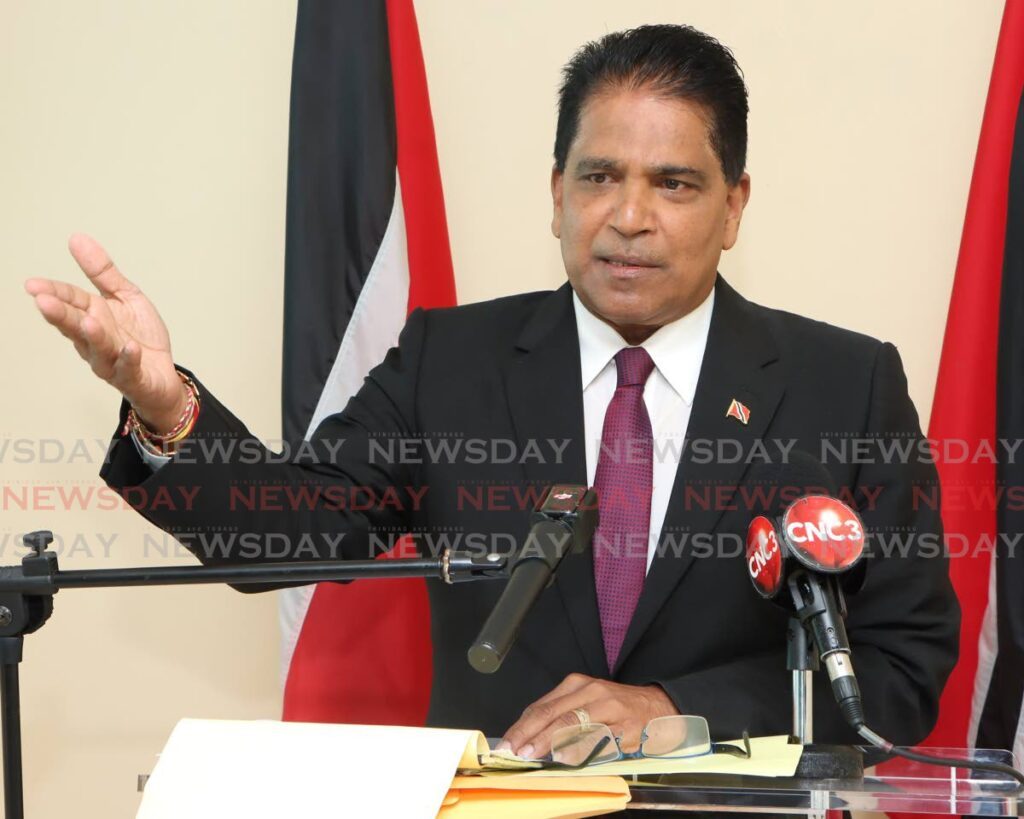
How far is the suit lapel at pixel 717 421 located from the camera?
2.08 m

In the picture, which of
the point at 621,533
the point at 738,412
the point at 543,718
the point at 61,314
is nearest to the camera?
the point at 61,314

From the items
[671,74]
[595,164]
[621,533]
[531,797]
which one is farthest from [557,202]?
[531,797]

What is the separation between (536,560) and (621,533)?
0.86 meters

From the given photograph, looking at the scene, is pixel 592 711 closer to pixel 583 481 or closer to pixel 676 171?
pixel 583 481

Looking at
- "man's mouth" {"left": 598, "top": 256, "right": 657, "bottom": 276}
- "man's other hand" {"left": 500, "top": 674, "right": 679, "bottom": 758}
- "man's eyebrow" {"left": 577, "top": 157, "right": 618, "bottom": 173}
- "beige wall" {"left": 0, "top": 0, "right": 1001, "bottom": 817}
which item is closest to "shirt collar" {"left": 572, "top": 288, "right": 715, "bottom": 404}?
"man's mouth" {"left": 598, "top": 256, "right": 657, "bottom": 276}

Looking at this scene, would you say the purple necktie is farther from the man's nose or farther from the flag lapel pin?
the man's nose

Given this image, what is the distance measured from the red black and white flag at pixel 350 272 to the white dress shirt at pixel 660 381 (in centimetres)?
71

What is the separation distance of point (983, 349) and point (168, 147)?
6.77ft

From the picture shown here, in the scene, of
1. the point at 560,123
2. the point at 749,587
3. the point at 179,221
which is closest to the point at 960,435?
the point at 749,587

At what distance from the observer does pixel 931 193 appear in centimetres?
308

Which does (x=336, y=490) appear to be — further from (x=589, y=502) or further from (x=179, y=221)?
(x=179, y=221)

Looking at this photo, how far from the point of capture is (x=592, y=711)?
64.1 inches

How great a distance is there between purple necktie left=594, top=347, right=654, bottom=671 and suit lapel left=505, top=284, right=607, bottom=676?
0.09 feet

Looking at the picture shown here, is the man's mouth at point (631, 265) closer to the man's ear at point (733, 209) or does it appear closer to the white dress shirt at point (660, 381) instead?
the white dress shirt at point (660, 381)
